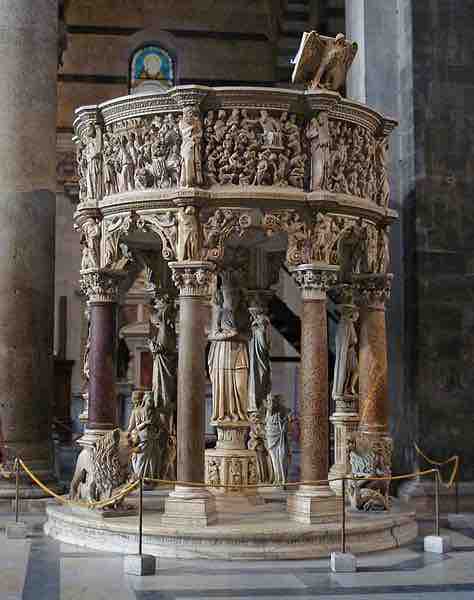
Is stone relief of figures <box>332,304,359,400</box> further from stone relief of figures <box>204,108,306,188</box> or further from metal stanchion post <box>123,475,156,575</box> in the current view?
metal stanchion post <box>123,475,156,575</box>

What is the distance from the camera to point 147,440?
12.7m

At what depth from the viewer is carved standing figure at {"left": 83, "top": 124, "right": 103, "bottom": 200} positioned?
11531 mm

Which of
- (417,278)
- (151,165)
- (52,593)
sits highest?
(151,165)

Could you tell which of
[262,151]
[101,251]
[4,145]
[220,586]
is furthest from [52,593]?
[4,145]

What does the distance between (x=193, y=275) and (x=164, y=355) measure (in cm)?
267

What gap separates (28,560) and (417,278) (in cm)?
694

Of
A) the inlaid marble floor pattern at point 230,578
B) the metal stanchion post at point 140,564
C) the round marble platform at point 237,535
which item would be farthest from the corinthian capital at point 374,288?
A: the metal stanchion post at point 140,564

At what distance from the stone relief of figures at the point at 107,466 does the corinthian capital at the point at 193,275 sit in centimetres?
193

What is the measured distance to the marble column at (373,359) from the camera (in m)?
12.1

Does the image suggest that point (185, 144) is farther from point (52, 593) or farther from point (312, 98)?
point (52, 593)

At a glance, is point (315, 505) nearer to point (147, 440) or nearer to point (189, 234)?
point (147, 440)

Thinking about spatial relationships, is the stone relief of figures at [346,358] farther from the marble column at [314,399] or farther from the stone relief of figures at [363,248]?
the marble column at [314,399]

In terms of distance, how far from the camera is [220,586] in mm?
8711

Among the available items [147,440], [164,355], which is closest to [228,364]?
[164,355]
